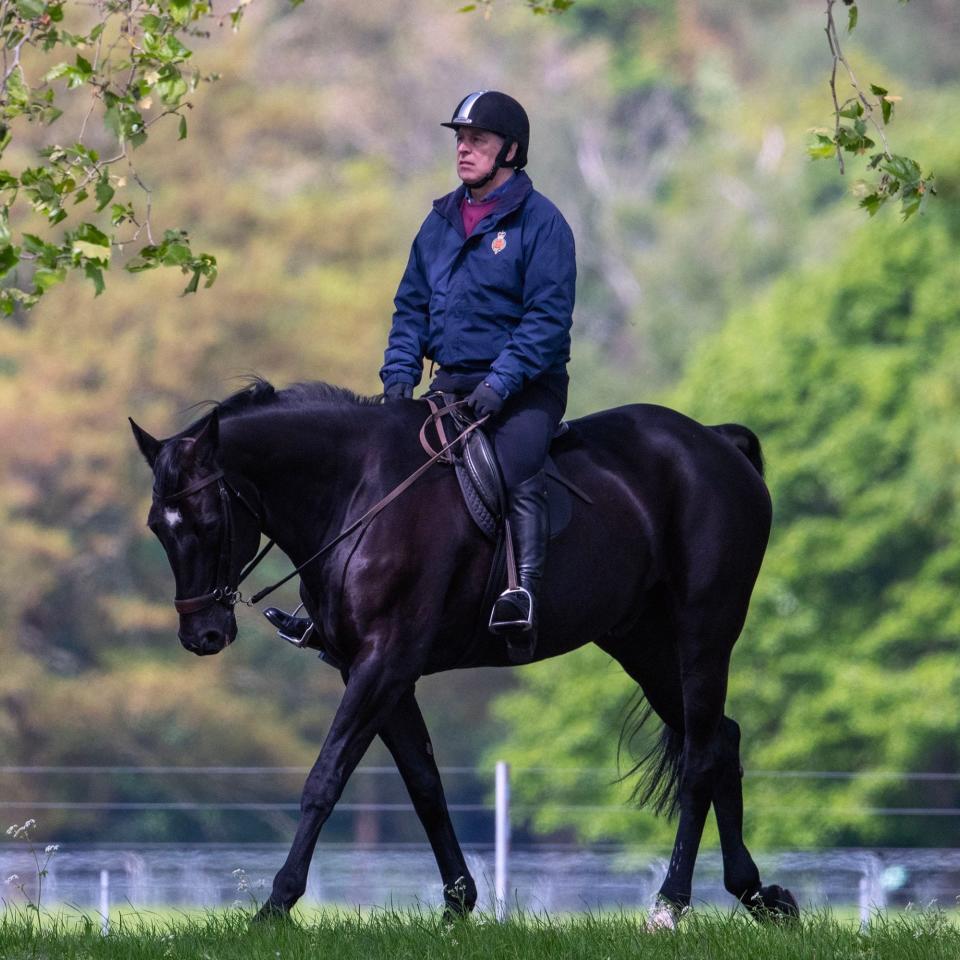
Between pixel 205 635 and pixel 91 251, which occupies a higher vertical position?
pixel 91 251

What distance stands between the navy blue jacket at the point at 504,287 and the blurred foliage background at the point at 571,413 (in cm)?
Result: 1673

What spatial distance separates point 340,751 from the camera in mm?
6578

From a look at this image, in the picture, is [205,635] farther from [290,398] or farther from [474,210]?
[474,210]

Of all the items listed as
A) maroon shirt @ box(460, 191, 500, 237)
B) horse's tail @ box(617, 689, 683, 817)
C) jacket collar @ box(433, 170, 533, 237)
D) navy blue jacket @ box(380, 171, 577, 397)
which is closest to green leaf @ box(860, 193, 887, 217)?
navy blue jacket @ box(380, 171, 577, 397)

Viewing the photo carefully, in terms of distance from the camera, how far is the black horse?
6.61m

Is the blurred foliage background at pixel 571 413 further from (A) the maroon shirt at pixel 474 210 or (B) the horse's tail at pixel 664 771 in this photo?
(A) the maroon shirt at pixel 474 210

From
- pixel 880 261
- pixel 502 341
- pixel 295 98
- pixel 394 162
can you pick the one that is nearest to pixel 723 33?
pixel 394 162

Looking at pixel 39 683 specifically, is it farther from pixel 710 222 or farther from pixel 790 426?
pixel 710 222

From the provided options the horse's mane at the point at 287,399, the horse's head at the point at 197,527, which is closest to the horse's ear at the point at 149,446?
the horse's head at the point at 197,527

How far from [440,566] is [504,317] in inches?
42.1

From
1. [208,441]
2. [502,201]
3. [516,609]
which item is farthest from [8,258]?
[516,609]

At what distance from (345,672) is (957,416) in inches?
901

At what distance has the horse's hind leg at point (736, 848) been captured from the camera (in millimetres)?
7598

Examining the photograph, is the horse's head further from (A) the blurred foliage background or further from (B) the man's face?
(A) the blurred foliage background
